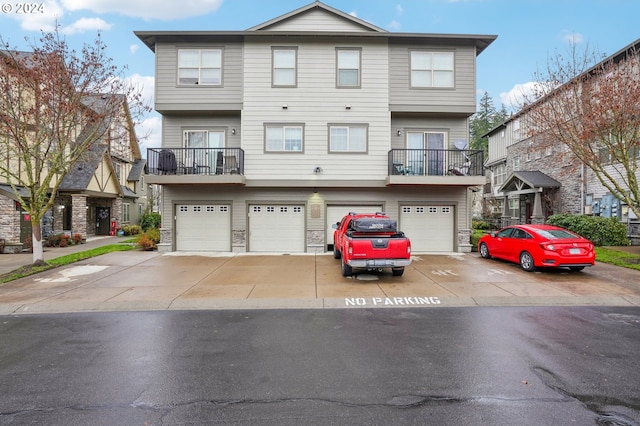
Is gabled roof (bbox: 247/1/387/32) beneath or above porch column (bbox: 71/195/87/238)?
above

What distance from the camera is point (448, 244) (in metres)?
15.8

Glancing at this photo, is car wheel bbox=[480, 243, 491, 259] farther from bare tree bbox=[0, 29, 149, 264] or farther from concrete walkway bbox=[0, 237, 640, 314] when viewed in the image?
bare tree bbox=[0, 29, 149, 264]

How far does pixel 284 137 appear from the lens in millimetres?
15422

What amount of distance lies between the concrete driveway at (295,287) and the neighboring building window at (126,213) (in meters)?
16.3

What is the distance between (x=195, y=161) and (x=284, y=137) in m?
4.15

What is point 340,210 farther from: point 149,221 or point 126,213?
point 126,213

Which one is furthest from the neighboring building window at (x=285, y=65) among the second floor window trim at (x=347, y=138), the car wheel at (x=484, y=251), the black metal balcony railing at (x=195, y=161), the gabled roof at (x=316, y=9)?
the car wheel at (x=484, y=251)

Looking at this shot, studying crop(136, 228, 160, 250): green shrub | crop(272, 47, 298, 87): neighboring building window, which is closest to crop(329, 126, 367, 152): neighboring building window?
crop(272, 47, 298, 87): neighboring building window

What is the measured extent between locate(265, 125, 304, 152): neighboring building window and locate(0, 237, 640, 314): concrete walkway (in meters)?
5.51

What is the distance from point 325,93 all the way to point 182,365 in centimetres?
1337

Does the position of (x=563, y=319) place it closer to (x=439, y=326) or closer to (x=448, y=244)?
(x=439, y=326)

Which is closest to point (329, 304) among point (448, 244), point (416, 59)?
point (448, 244)

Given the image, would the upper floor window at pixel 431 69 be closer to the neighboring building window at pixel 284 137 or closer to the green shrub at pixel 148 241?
the neighboring building window at pixel 284 137

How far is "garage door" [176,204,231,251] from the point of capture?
51.6ft
